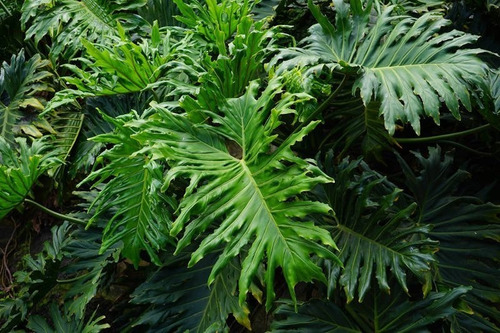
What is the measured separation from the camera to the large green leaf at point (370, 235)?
4.99 ft

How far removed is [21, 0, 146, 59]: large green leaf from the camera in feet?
8.05

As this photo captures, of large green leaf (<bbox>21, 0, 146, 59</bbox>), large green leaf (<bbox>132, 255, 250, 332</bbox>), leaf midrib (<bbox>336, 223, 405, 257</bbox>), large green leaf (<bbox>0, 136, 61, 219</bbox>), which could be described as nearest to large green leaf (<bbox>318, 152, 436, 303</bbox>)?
leaf midrib (<bbox>336, 223, 405, 257</bbox>)

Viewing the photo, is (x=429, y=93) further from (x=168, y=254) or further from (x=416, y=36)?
(x=168, y=254)

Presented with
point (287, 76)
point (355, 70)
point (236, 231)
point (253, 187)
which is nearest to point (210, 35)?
point (287, 76)

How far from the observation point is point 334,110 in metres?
2.27

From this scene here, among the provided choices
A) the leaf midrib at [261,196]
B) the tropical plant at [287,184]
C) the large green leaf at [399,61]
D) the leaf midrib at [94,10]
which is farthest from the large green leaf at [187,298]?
the leaf midrib at [94,10]

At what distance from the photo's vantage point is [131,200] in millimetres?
1727

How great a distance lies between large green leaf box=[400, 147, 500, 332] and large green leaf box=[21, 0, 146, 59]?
5.14ft

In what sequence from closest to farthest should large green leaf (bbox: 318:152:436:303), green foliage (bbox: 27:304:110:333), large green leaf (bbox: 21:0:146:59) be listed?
large green leaf (bbox: 318:152:436:303) < green foliage (bbox: 27:304:110:333) < large green leaf (bbox: 21:0:146:59)

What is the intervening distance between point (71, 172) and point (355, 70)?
4.74 feet

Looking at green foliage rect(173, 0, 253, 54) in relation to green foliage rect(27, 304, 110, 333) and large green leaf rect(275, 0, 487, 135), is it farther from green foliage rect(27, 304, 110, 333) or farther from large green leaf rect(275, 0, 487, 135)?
green foliage rect(27, 304, 110, 333)

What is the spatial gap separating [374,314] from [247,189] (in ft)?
2.01

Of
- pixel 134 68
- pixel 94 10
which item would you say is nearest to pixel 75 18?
pixel 94 10

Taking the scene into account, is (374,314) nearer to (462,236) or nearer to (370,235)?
(370,235)
